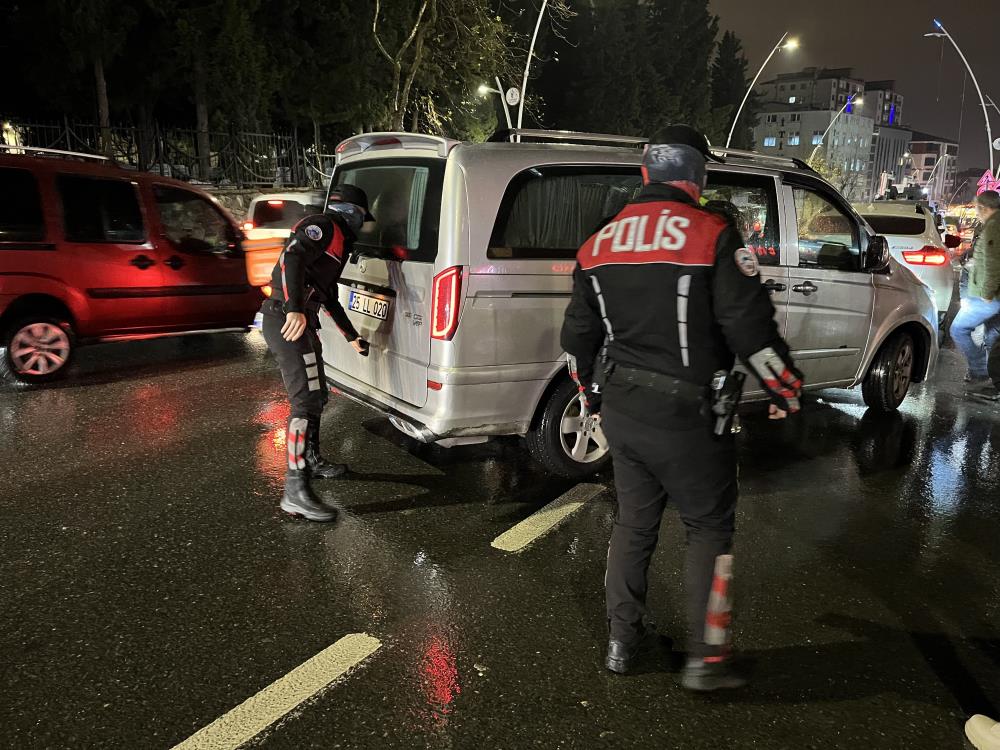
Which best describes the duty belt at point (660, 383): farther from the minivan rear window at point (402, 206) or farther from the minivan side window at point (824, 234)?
the minivan side window at point (824, 234)

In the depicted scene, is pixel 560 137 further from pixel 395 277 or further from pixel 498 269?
pixel 395 277

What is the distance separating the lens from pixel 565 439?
4.72 metres

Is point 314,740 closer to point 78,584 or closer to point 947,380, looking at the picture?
point 78,584

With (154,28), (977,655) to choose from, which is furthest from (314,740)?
(154,28)

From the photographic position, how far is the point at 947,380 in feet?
26.2

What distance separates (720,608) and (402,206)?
2832mm

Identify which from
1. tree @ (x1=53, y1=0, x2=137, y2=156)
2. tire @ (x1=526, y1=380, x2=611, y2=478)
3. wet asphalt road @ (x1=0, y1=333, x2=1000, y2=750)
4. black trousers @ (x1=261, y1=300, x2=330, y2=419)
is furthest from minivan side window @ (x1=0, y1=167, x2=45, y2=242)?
tree @ (x1=53, y1=0, x2=137, y2=156)

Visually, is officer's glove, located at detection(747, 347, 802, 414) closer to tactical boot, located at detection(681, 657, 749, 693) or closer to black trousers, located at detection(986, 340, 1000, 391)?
tactical boot, located at detection(681, 657, 749, 693)

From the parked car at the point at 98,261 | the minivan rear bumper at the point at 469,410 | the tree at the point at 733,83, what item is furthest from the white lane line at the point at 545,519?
the tree at the point at 733,83

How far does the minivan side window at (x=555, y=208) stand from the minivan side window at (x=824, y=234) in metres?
1.45

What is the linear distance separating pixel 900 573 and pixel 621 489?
1.85 meters

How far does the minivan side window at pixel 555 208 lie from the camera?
4172 mm

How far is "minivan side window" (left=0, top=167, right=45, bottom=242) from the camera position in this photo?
642cm

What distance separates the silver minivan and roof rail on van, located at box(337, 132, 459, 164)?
0.04ft
